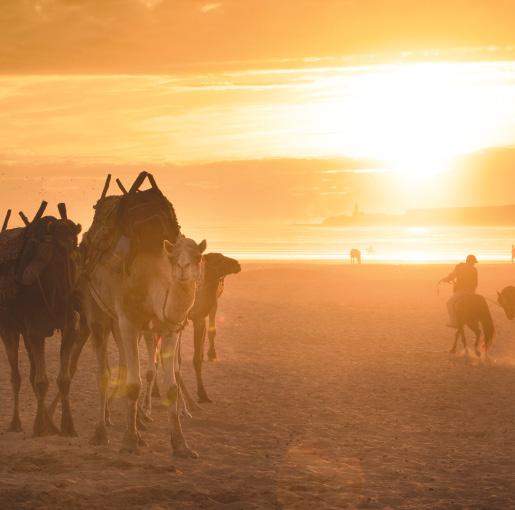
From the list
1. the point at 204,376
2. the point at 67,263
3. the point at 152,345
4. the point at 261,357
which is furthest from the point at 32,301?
the point at 261,357

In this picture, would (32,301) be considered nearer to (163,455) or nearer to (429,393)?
(163,455)

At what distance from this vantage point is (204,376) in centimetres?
1866

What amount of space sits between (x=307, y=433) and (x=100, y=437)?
3.01 m

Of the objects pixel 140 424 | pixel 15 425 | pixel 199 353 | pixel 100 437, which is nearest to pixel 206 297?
pixel 199 353

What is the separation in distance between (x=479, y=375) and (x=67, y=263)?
9845 millimetres

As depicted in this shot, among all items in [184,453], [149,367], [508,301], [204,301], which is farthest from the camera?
[508,301]

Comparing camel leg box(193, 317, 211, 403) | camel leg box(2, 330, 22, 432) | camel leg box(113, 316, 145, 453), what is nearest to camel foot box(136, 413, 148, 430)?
camel leg box(113, 316, 145, 453)

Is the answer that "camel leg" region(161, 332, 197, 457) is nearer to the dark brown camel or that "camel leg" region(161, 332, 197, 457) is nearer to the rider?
the dark brown camel

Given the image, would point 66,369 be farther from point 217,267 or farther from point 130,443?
point 217,267

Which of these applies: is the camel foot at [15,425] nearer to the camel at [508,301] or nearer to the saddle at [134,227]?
the saddle at [134,227]

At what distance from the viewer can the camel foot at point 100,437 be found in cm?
1220

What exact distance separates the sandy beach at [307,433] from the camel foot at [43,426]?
350mm

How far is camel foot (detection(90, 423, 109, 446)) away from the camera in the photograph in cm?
1220

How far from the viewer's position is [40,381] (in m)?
12.6
